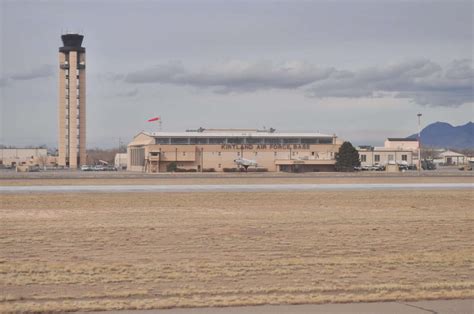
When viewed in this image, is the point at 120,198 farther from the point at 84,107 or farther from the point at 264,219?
the point at 84,107

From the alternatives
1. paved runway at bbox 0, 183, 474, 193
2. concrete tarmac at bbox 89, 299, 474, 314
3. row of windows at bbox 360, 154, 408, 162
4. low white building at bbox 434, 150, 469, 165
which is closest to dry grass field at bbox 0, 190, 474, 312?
concrete tarmac at bbox 89, 299, 474, 314

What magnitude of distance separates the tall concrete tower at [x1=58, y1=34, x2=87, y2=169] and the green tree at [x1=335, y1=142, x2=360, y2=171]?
208ft

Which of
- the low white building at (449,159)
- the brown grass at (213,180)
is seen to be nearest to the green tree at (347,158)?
the brown grass at (213,180)

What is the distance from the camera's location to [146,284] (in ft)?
44.1

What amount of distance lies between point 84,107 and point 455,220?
128m

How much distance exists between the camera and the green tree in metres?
110

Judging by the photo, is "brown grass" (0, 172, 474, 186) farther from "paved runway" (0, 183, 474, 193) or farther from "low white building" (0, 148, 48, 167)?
"low white building" (0, 148, 48, 167)

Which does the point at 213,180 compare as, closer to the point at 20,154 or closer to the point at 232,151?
the point at 232,151

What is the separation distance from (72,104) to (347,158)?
216 ft

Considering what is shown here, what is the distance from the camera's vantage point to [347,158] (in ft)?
362

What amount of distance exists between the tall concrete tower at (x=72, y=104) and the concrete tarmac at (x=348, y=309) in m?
137

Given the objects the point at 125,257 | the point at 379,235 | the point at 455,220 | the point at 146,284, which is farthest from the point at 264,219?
the point at 146,284

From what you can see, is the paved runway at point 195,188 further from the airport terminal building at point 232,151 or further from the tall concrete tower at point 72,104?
the tall concrete tower at point 72,104

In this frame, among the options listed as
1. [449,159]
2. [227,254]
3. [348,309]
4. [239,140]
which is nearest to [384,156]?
[239,140]
